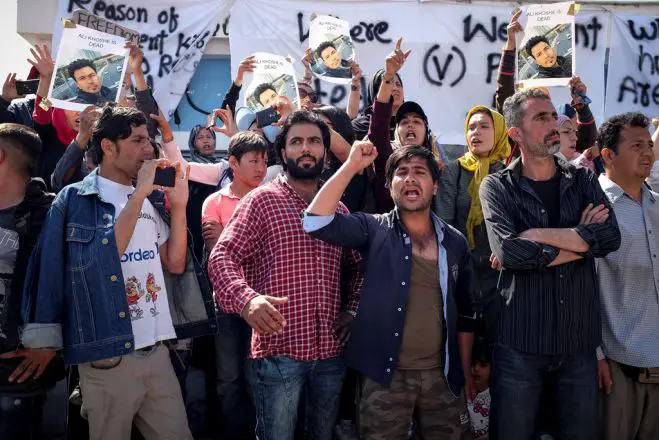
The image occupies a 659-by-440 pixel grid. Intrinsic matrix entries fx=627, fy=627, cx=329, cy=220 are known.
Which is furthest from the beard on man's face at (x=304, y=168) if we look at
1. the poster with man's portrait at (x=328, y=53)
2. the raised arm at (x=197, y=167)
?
the poster with man's portrait at (x=328, y=53)

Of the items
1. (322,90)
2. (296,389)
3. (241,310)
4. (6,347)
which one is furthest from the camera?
(322,90)

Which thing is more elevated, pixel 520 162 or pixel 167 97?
pixel 167 97

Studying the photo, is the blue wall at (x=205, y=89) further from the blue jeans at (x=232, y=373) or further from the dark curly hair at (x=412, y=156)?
the dark curly hair at (x=412, y=156)

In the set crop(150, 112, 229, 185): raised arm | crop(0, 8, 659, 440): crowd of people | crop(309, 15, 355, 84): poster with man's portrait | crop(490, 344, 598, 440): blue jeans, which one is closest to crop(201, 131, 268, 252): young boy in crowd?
crop(150, 112, 229, 185): raised arm

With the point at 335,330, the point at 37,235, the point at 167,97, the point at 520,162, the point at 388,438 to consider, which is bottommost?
the point at 388,438

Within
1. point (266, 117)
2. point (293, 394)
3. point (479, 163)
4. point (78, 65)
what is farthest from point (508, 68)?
point (293, 394)

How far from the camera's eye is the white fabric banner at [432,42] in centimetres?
795

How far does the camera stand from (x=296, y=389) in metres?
2.99

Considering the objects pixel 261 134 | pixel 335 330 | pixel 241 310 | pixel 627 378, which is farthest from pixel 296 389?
pixel 261 134

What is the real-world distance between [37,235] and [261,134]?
1873 millimetres

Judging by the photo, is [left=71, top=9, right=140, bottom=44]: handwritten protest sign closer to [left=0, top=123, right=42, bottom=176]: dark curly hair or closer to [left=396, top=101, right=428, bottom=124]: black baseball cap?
[left=0, top=123, right=42, bottom=176]: dark curly hair

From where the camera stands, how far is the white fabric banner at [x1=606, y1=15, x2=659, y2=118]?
8258 millimetres

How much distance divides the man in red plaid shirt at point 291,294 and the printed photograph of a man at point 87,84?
191 centimetres

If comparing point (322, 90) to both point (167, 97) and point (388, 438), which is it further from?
point (388, 438)
